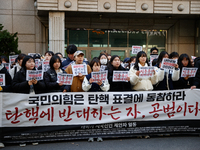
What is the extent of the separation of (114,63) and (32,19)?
10.7 m

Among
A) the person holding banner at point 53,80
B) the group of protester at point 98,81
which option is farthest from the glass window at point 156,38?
the person holding banner at point 53,80

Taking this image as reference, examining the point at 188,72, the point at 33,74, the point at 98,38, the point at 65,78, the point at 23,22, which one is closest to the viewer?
the point at 33,74

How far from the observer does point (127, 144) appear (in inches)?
196

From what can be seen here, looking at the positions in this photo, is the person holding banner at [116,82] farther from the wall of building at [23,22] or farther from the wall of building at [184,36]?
the wall of building at [184,36]

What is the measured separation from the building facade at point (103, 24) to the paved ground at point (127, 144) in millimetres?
8526

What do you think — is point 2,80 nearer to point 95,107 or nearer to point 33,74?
point 33,74

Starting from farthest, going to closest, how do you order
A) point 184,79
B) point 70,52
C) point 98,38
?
point 98,38, point 70,52, point 184,79

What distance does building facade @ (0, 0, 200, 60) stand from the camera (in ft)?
42.2

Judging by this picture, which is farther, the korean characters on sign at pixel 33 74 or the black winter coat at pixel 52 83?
the black winter coat at pixel 52 83

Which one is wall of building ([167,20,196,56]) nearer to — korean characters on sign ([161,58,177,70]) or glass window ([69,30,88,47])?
glass window ([69,30,88,47])

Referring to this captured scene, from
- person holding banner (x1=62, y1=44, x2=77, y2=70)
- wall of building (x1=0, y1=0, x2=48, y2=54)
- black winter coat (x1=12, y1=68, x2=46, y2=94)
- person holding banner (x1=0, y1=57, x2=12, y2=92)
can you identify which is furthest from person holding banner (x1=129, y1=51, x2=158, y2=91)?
wall of building (x1=0, y1=0, x2=48, y2=54)

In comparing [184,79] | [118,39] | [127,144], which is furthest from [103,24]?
[127,144]

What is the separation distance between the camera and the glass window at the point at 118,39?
1648cm

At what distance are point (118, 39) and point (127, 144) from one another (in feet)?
40.1
